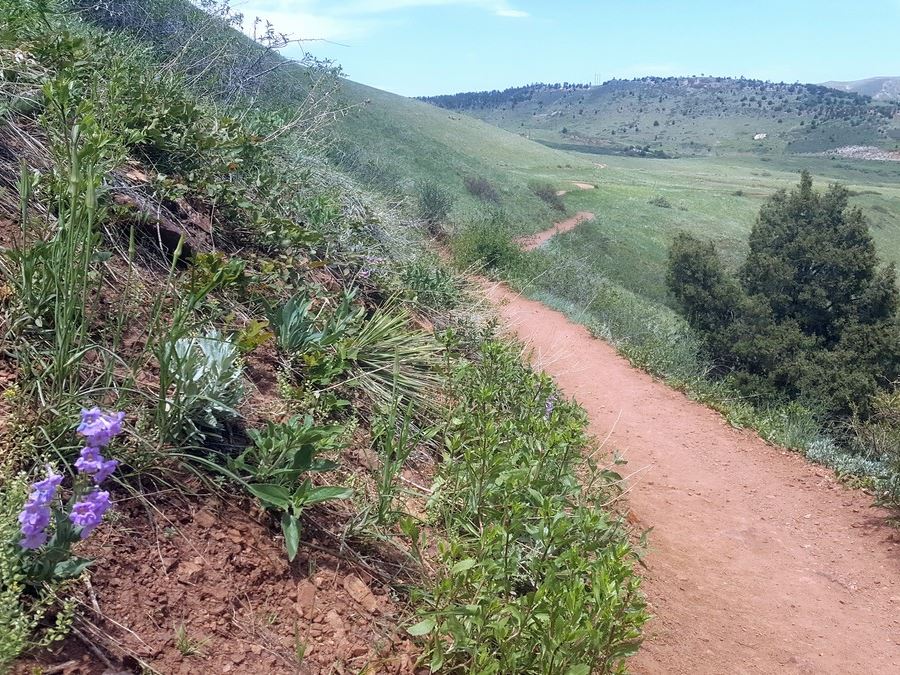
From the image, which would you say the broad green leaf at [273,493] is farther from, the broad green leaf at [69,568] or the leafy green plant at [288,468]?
the broad green leaf at [69,568]

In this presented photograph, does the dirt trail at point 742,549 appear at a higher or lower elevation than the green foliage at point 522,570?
lower

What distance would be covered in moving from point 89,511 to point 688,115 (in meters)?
141

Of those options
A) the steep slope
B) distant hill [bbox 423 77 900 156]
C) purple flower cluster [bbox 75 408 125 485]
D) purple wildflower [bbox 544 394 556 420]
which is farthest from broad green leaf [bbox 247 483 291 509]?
distant hill [bbox 423 77 900 156]

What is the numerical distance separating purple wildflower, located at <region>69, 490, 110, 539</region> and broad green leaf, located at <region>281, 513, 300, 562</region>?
658mm

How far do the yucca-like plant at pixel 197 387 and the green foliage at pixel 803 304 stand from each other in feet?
38.6

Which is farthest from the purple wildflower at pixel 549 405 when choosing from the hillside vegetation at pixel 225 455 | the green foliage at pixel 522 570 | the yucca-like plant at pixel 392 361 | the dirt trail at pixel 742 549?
the dirt trail at pixel 742 549

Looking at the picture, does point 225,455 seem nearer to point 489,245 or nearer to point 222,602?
point 222,602

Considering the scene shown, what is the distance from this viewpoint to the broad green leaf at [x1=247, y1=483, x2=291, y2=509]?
210 cm

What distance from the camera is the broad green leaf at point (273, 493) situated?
2096 millimetres

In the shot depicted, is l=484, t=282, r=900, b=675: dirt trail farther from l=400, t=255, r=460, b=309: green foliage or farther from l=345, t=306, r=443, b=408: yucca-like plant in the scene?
l=345, t=306, r=443, b=408: yucca-like plant

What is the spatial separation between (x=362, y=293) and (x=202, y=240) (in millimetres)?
1138

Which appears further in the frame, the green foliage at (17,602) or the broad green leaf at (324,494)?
the broad green leaf at (324,494)

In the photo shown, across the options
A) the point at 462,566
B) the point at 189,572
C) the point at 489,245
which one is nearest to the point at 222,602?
the point at 189,572

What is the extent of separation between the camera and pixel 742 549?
16.2 feet
